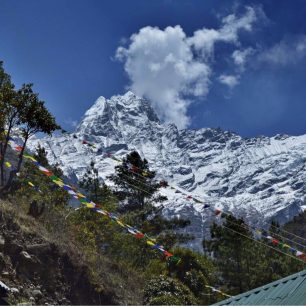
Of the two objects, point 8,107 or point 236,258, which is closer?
point 8,107

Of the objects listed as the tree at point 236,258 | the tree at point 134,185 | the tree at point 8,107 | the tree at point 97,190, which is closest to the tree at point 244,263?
the tree at point 236,258

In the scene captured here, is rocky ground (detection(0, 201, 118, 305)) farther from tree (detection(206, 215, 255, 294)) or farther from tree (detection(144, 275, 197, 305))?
tree (detection(206, 215, 255, 294))

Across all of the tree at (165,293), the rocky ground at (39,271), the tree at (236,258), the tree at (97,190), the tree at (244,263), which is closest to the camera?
the rocky ground at (39,271)

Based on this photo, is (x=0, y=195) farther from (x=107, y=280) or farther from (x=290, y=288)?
(x=290, y=288)

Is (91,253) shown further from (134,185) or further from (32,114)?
(134,185)

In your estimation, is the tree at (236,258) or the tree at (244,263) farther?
the tree at (236,258)

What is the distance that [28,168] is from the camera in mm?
39250

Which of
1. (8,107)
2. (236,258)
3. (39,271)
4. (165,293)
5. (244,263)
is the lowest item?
(165,293)

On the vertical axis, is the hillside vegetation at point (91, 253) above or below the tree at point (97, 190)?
below

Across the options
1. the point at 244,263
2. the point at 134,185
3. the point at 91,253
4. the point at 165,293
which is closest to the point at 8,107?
the point at 91,253

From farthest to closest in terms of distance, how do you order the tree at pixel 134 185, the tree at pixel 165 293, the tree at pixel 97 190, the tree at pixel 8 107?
the tree at pixel 134 185 → the tree at pixel 97 190 → the tree at pixel 8 107 → the tree at pixel 165 293

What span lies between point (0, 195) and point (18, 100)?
492cm

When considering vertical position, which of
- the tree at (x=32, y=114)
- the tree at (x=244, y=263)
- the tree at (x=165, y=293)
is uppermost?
the tree at (x=32, y=114)

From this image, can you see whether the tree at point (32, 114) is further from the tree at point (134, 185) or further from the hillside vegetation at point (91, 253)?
the tree at point (134, 185)
